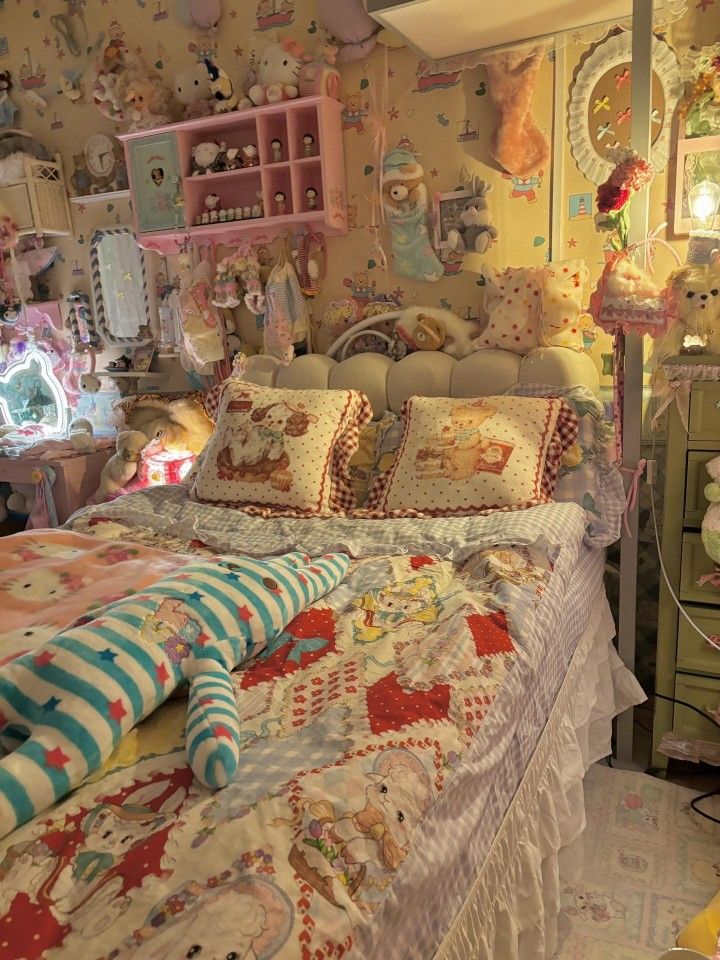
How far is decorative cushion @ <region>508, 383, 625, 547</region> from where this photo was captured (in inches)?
81.1

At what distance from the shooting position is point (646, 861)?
1.76 meters

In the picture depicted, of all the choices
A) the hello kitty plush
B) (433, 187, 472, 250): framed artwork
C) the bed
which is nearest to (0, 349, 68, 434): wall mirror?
the hello kitty plush

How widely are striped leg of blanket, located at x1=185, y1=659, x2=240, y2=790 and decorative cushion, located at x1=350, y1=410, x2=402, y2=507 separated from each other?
1272 millimetres

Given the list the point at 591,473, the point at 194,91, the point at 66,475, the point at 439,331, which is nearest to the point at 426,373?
the point at 439,331

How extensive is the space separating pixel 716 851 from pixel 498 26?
2.34 meters

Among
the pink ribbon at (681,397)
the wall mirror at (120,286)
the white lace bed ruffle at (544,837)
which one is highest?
the wall mirror at (120,286)

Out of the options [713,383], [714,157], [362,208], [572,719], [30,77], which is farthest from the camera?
[30,77]

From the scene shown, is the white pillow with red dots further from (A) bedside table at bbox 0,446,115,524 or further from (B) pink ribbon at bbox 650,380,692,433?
(A) bedside table at bbox 0,446,115,524

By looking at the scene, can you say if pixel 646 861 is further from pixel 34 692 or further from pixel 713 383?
pixel 34 692

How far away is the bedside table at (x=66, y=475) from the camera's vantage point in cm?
317

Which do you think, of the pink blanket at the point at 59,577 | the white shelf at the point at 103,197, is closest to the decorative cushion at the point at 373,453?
the pink blanket at the point at 59,577

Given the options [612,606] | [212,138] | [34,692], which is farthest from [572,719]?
[212,138]

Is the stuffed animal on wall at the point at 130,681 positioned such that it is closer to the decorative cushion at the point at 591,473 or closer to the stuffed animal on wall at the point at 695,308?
the decorative cushion at the point at 591,473

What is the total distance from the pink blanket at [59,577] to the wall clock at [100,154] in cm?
205
